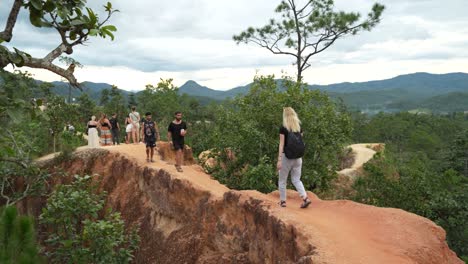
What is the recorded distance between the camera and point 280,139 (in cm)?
759

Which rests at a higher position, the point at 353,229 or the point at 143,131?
the point at 143,131

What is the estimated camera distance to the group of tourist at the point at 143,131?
10.5m

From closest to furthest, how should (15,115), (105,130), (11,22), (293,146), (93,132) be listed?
(15,115) < (11,22) < (293,146) < (93,132) < (105,130)

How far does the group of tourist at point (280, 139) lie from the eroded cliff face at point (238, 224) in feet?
1.52

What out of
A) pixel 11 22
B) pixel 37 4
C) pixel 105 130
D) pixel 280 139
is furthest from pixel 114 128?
pixel 37 4

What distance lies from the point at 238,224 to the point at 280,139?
2273mm

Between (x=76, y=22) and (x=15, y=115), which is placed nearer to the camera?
(x=15, y=115)

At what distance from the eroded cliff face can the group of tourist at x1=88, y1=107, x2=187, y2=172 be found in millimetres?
758

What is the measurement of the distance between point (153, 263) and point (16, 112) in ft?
29.2

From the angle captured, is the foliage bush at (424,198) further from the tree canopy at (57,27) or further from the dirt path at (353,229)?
the tree canopy at (57,27)

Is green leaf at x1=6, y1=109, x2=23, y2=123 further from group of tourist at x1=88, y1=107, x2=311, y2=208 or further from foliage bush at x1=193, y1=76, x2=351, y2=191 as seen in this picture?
foliage bush at x1=193, y1=76, x2=351, y2=191

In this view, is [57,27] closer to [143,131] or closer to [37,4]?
[37,4]

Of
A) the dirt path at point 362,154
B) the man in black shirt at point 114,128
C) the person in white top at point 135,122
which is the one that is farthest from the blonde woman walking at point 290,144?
the dirt path at point 362,154

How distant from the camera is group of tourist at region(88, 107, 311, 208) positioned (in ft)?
24.6
